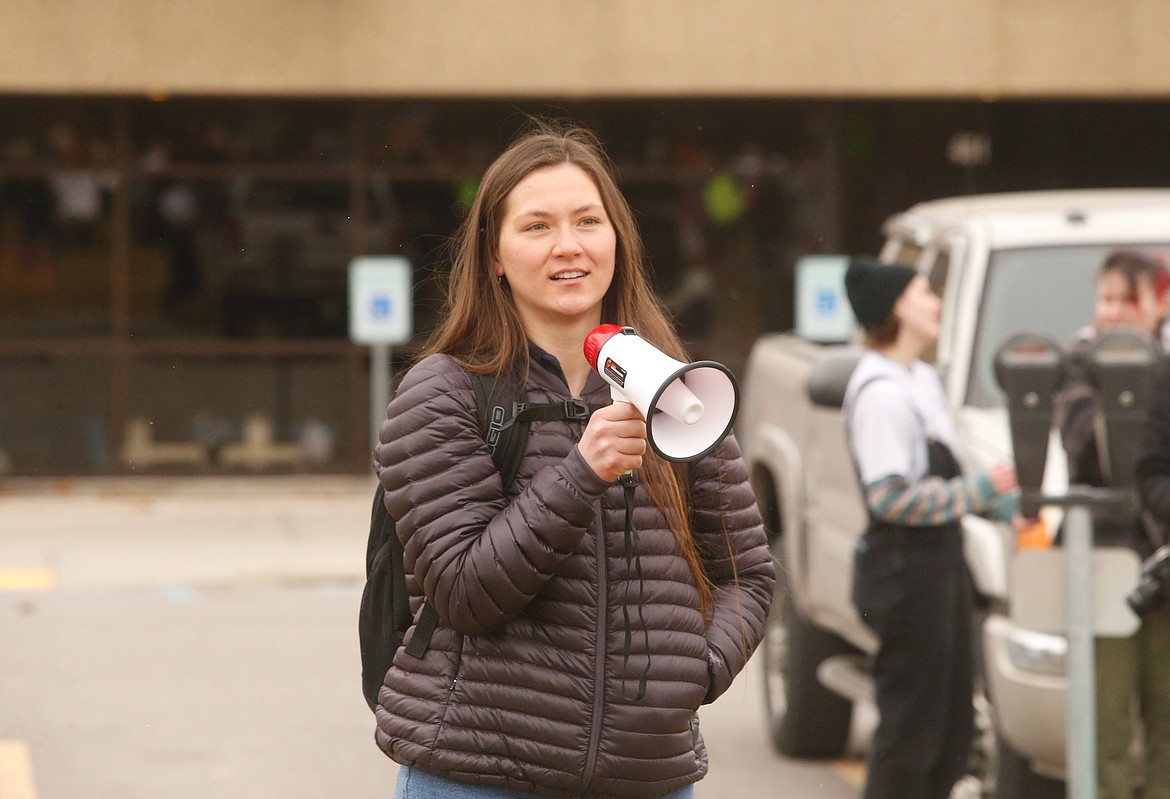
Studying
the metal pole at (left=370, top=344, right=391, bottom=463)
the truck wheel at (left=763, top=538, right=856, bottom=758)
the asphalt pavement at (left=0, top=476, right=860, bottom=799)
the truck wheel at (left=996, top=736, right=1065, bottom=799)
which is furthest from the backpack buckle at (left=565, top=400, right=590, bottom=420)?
the metal pole at (left=370, top=344, right=391, bottom=463)

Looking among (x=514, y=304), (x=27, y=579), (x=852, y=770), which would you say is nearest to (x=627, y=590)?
(x=514, y=304)

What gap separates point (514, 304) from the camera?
3.08 m

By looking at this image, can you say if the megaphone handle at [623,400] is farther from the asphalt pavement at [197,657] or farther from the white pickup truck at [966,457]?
the white pickup truck at [966,457]

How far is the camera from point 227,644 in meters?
9.93

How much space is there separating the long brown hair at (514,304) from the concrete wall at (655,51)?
11.9m

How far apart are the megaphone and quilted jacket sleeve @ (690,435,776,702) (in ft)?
0.98

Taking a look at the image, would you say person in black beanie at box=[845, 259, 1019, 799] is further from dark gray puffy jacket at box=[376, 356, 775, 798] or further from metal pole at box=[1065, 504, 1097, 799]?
dark gray puffy jacket at box=[376, 356, 775, 798]

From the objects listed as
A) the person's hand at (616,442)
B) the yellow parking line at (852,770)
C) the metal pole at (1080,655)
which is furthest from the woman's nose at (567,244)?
the yellow parking line at (852,770)

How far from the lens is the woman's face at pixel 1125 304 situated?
19.0 feet

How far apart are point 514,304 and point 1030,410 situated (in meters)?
2.25

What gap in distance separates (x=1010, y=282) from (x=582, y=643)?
414 cm

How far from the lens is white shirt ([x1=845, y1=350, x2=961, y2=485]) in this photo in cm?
539

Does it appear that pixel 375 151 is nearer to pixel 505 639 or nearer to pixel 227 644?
pixel 227 644

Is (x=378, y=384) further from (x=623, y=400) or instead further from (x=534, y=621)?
(x=623, y=400)
